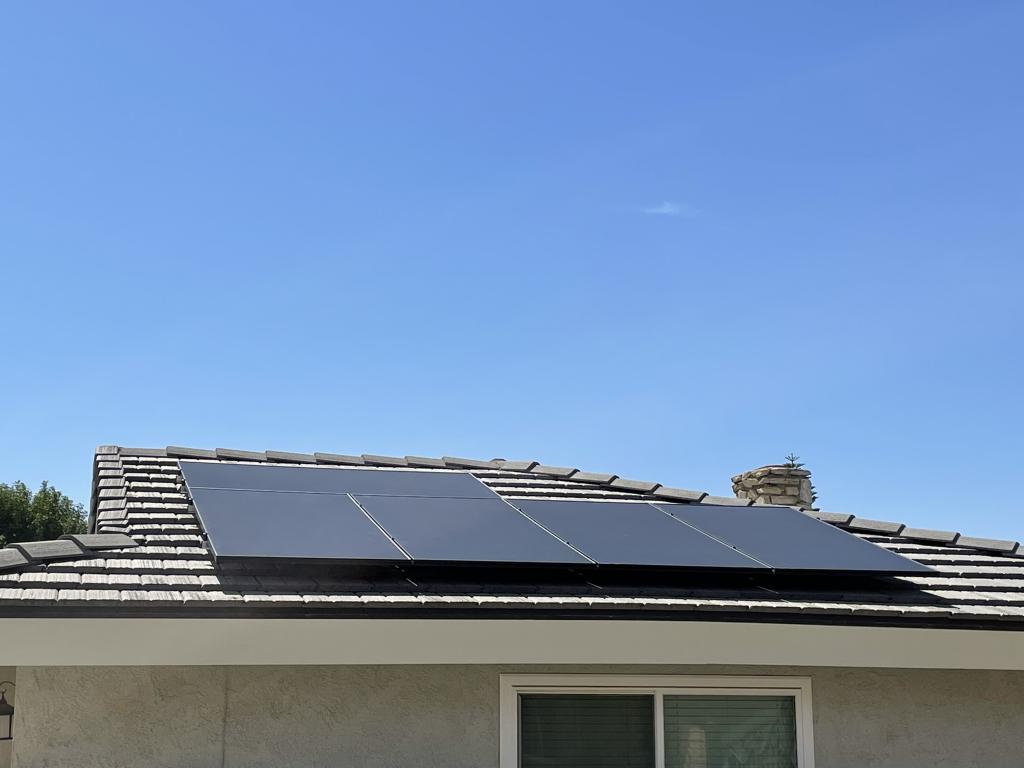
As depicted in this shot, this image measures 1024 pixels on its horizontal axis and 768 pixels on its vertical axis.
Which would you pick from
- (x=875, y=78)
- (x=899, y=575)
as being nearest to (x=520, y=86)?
(x=875, y=78)

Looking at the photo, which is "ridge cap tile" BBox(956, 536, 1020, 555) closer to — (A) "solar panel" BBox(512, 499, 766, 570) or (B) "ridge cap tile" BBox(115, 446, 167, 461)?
(A) "solar panel" BBox(512, 499, 766, 570)

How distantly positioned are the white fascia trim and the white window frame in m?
0.45

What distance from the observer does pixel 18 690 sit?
731cm

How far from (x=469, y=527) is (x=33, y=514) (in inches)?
1734

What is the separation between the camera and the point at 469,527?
9.33 m

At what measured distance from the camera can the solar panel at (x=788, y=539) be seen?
9.62m

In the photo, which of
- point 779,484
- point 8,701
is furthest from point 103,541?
point 779,484

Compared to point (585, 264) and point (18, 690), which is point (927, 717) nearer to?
point (18, 690)

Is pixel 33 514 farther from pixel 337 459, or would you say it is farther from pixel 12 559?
pixel 12 559

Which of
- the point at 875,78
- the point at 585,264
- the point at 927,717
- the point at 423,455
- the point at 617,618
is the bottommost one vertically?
the point at 927,717

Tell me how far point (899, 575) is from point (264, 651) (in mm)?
5445

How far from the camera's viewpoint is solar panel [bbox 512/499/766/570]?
360 inches

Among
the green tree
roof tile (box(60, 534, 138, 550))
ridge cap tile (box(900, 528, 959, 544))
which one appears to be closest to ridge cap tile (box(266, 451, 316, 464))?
roof tile (box(60, 534, 138, 550))

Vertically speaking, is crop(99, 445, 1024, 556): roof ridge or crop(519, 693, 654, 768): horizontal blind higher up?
crop(99, 445, 1024, 556): roof ridge
